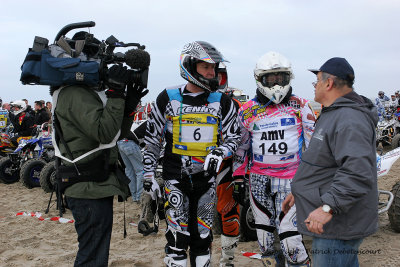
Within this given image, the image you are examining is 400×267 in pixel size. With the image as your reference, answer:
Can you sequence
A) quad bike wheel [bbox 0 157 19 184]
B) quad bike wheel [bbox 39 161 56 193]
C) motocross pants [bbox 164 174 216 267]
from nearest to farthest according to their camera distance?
motocross pants [bbox 164 174 216 267] < quad bike wheel [bbox 39 161 56 193] < quad bike wheel [bbox 0 157 19 184]

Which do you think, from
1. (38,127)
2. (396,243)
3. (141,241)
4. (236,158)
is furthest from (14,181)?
(396,243)

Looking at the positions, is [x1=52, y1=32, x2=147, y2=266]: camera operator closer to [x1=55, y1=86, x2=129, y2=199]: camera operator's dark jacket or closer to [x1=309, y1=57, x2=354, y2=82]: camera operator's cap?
[x1=55, y1=86, x2=129, y2=199]: camera operator's dark jacket

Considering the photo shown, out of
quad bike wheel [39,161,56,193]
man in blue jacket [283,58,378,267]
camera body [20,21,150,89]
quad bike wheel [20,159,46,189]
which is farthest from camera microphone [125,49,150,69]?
quad bike wheel [20,159,46,189]

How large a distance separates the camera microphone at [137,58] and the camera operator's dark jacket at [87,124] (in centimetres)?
28

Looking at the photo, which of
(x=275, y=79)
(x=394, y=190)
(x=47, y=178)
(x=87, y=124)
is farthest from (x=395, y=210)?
(x=47, y=178)

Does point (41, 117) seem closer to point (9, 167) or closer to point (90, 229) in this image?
point (9, 167)

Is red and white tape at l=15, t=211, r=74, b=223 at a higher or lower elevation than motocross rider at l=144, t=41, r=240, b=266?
lower

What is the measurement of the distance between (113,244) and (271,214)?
2.57m

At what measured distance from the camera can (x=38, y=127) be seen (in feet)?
32.0

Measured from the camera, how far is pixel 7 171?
1005 centimetres

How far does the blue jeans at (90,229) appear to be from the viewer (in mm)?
2521

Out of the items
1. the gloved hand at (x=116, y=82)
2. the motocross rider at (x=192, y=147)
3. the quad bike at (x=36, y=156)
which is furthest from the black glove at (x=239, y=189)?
the quad bike at (x=36, y=156)

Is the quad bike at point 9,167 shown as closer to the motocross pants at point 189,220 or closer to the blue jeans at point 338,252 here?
the motocross pants at point 189,220

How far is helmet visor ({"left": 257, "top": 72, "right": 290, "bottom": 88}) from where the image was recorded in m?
3.36
